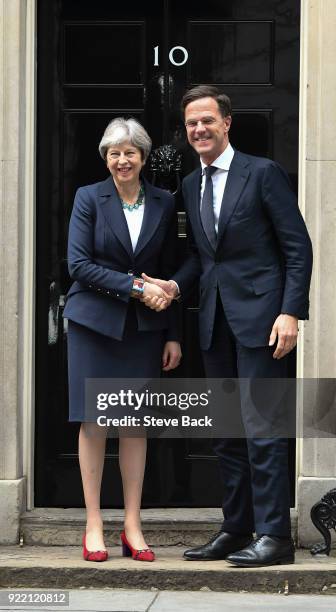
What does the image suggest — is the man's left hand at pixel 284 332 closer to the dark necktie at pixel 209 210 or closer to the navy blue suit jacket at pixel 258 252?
the navy blue suit jacket at pixel 258 252

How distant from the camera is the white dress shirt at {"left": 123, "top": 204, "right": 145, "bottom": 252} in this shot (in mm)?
6016

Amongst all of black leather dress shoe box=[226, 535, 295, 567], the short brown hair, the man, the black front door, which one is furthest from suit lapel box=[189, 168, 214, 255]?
black leather dress shoe box=[226, 535, 295, 567]

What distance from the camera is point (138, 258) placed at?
600 centimetres

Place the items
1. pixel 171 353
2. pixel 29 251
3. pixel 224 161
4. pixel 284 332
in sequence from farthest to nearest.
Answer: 1. pixel 29 251
2. pixel 171 353
3. pixel 224 161
4. pixel 284 332

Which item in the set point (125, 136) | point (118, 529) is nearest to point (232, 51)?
point (125, 136)

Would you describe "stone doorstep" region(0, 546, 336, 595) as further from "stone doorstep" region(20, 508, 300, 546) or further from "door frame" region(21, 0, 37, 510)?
"door frame" region(21, 0, 37, 510)

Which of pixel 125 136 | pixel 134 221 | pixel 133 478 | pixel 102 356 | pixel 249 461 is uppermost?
pixel 125 136

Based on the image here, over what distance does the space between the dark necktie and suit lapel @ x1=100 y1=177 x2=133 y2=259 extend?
1.20ft

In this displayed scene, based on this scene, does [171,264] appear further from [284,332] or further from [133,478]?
[133,478]

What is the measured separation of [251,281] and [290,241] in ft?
0.83

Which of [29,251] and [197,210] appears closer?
[197,210]

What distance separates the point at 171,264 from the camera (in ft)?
20.1

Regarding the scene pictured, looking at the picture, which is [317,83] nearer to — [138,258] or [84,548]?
[138,258]

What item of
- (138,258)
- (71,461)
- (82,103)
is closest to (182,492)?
(71,461)
